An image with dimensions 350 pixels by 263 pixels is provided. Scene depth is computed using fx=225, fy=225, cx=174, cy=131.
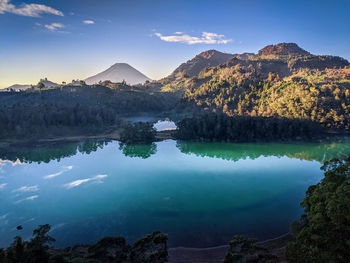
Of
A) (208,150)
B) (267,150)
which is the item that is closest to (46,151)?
(208,150)

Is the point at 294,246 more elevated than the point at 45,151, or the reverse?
the point at 294,246

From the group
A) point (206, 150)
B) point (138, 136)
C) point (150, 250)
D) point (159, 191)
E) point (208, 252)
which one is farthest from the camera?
point (138, 136)

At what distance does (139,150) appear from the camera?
7550 cm

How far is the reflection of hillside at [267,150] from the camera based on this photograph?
214 feet

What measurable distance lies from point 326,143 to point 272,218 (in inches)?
2588

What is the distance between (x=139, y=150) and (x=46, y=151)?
30.3 meters

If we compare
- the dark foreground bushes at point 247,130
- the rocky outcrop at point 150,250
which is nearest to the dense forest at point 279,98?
the dark foreground bushes at point 247,130

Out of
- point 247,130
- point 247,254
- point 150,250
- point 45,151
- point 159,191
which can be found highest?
point 247,130

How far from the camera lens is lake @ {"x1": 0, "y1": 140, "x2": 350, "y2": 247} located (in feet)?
92.8

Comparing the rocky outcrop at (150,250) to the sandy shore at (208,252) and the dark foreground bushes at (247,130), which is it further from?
the dark foreground bushes at (247,130)

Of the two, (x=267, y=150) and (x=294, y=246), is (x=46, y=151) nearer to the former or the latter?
(x=267, y=150)

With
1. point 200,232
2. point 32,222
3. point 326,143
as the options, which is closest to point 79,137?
point 32,222

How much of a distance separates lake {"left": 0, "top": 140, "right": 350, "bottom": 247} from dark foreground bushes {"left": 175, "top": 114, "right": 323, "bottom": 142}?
9988mm

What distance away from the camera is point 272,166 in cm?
5531
